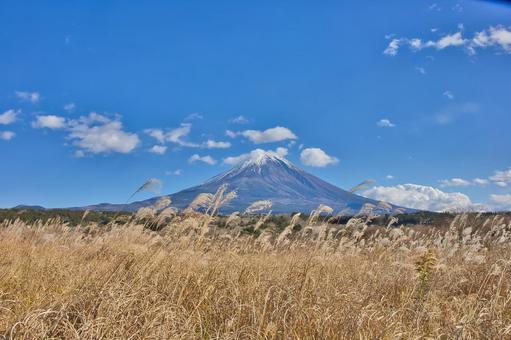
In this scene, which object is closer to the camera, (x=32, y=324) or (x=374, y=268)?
(x=32, y=324)

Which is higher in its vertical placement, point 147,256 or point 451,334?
point 147,256

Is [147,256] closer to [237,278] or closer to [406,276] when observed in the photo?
[237,278]

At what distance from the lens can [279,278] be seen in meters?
4.56

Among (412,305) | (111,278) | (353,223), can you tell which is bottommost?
(412,305)

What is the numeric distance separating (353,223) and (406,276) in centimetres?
207

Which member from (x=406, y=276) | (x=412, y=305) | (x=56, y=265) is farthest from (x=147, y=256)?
(x=406, y=276)

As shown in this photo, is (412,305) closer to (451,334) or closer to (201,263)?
(451,334)

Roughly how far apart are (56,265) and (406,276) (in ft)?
13.6

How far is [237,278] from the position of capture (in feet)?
14.2

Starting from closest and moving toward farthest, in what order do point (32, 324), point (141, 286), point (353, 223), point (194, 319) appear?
point (32, 324), point (194, 319), point (141, 286), point (353, 223)

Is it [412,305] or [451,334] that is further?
[412,305]

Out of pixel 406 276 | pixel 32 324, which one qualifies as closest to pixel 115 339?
pixel 32 324

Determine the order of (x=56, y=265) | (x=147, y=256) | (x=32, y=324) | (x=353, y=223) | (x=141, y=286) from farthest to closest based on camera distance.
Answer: (x=353, y=223) → (x=56, y=265) → (x=147, y=256) → (x=141, y=286) → (x=32, y=324)

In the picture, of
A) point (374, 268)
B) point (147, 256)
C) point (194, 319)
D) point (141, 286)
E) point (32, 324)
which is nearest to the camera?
point (32, 324)
